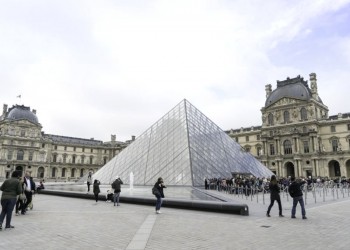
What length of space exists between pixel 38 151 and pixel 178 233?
243ft

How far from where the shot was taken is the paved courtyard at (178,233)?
194 inches

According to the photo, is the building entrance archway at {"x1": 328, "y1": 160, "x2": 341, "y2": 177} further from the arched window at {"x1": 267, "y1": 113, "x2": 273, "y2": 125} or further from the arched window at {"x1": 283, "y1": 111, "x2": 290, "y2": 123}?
the arched window at {"x1": 267, "y1": 113, "x2": 273, "y2": 125}

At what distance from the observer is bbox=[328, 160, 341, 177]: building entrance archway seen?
5156 centimetres

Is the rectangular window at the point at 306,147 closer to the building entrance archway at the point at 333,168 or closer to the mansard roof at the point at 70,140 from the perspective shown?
the building entrance archway at the point at 333,168

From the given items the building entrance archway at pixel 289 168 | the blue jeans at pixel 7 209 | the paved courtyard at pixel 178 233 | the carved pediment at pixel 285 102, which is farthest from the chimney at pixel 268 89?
the blue jeans at pixel 7 209

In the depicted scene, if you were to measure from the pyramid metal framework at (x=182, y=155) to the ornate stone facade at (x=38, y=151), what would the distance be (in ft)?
165

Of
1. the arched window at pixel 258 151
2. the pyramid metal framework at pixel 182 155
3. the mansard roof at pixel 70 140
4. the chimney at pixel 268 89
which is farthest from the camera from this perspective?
the mansard roof at pixel 70 140

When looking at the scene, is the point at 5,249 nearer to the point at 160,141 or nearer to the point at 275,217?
the point at 275,217

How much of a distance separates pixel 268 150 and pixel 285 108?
918 cm

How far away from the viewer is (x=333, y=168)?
52031 mm

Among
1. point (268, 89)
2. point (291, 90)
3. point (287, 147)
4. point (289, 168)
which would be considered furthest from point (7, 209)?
point (268, 89)

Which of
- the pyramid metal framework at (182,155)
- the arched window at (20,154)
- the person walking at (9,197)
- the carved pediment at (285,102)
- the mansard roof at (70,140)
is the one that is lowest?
the person walking at (9,197)

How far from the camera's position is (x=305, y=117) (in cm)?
5384

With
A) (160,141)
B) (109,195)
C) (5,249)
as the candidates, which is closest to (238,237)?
(5,249)
